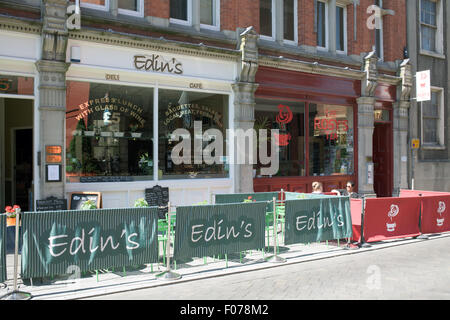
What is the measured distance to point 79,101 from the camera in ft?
34.2

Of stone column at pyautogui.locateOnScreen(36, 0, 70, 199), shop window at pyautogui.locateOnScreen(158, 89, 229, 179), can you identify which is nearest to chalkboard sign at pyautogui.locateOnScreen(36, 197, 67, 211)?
stone column at pyautogui.locateOnScreen(36, 0, 70, 199)

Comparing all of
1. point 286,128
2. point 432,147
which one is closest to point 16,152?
point 286,128

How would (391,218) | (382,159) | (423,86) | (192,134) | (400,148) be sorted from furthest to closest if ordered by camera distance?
(382,159) < (400,148) < (423,86) < (192,134) < (391,218)

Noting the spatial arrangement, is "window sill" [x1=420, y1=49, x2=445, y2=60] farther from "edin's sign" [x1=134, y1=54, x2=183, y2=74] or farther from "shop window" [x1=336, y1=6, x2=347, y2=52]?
"edin's sign" [x1=134, y1=54, x2=183, y2=74]

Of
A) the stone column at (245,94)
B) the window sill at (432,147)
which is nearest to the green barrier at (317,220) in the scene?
the stone column at (245,94)

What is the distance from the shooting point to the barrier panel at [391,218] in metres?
9.93

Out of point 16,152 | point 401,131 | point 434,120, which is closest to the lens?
point 16,152

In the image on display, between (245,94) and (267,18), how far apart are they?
3.08 meters

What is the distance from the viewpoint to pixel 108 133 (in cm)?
1086

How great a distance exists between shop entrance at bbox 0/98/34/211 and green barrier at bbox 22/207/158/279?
24.5 ft

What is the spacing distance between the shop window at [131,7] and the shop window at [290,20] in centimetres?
528

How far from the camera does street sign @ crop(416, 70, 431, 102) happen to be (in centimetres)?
1659

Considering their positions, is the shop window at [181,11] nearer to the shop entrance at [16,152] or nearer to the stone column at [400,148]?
the shop entrance at [16,152]

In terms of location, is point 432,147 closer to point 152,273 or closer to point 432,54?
point 432,54
